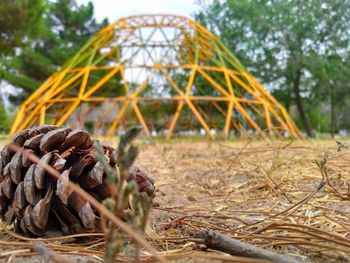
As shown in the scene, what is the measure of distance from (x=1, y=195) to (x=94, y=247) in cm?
23

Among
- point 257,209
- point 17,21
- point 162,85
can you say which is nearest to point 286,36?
point 162,85

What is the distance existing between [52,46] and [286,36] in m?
7.24

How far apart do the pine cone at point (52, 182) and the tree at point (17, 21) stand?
703cm

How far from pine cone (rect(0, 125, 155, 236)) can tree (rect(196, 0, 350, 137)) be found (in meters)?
6.77

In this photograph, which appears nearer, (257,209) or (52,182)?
(52,182)

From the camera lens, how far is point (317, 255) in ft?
2.07

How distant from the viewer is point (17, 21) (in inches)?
288

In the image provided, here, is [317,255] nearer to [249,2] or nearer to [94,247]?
[94,247]

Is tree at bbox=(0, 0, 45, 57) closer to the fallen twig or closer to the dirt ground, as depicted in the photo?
the dirt ground

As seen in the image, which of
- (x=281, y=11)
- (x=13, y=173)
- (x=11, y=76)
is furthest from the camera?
(x=11, y=76)

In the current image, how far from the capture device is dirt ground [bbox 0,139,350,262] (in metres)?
0.65

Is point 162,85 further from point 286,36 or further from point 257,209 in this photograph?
point 257,209

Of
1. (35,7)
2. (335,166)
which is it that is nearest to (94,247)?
(335,166)

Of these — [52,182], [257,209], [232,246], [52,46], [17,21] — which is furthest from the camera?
[52,46]
